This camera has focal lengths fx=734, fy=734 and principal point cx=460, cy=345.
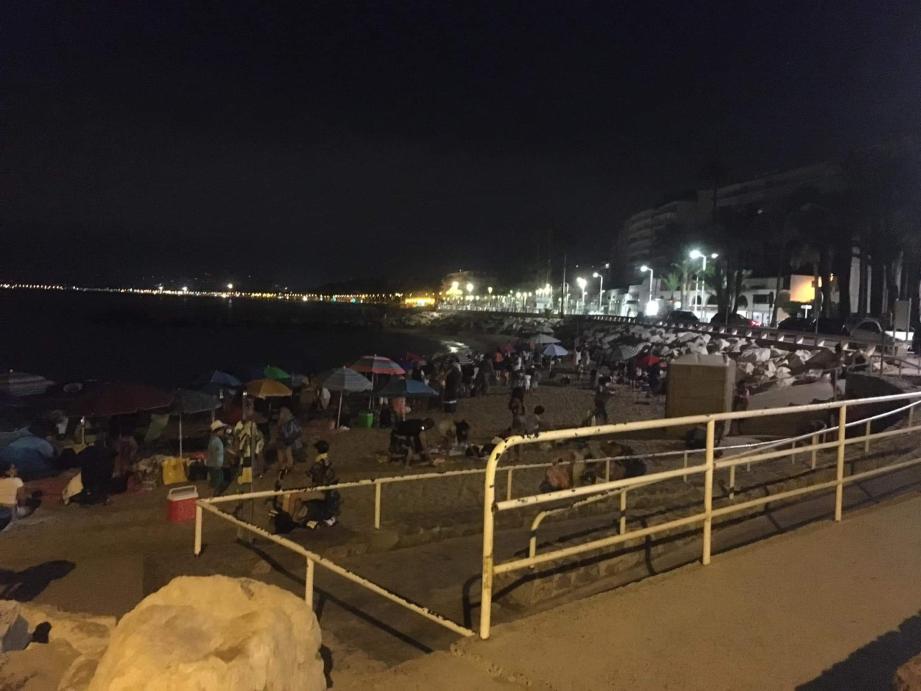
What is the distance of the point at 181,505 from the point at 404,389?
800 cm

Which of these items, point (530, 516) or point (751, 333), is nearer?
point (530, 516)

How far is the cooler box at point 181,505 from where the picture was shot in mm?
9438

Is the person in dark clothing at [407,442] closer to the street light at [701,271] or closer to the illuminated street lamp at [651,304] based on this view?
the street light at [701,271]

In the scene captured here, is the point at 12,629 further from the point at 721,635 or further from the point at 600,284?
the point at 600,284

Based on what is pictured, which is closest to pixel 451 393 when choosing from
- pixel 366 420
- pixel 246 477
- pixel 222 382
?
pixel 366 420

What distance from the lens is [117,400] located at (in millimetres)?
12938

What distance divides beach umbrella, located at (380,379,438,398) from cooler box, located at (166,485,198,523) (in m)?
7.55

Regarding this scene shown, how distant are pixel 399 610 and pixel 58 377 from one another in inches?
1752

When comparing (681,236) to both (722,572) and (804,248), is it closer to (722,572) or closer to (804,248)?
(804,248)

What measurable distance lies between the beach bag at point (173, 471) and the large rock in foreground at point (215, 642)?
381 inches

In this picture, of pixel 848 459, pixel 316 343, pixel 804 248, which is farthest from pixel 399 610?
pixel 316 343

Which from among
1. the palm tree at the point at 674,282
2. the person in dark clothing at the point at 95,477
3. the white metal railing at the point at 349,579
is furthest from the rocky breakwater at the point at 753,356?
the palm tree at the point at 674,282

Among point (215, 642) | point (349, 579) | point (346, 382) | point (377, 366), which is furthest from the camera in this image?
point (377, 366)

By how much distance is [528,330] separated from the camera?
8344 centimetres
